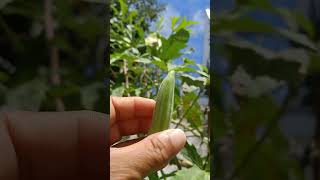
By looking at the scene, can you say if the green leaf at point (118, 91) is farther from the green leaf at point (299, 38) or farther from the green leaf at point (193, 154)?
the green leaf at point (299, 38)

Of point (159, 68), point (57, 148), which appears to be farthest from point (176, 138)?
point (159, 68)

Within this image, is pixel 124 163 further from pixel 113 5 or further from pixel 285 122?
pixel 113 5

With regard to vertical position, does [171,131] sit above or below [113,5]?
below

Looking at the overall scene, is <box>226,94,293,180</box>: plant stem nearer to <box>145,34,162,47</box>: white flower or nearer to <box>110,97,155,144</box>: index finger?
<box>110,97,155,144</box>: index finger

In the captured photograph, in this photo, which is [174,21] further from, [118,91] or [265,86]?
[265,86]

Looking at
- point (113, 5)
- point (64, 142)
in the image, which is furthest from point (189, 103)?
point (64, 142)

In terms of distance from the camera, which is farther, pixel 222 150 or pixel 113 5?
pixel 113 5
